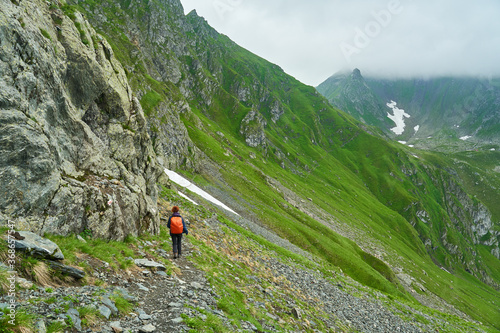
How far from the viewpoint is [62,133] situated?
1623 centimetres

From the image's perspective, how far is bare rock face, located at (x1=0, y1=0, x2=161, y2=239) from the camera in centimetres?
1214

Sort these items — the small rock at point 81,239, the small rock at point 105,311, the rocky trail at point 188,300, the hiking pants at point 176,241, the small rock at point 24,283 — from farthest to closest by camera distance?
the hiking pants at point 176,241, the small rock at point 81,239, the small rock at point 105,311, the rocky trail at point 188,300, the small rock at point 24,283

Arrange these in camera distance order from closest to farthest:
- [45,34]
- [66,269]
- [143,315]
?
[143,315], [66,269], [45,34]

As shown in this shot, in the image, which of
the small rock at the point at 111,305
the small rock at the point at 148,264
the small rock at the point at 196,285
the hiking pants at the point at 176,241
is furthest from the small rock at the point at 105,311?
the hiking pants at the point at 176,241

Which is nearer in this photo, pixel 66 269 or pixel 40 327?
pixel 40 327

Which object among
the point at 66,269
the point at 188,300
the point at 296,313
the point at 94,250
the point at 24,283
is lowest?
the point at 296,313

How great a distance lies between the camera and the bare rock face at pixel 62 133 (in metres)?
12.1

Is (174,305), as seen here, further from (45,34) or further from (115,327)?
(45,34)

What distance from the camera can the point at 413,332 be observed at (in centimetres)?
3081

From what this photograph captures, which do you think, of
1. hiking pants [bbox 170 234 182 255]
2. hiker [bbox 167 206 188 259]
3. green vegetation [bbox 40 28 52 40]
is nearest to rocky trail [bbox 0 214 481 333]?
hiking pants [bbox 170 234 182 255]

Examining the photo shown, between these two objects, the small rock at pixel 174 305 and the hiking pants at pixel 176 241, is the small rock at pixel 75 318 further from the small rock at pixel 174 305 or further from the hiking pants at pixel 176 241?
the hiking pants at pixel 176 241

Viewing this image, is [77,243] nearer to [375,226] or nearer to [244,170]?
[244,170]

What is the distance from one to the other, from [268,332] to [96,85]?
78.7 ft

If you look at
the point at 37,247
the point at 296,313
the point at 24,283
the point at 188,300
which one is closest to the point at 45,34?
the point at 37,247
